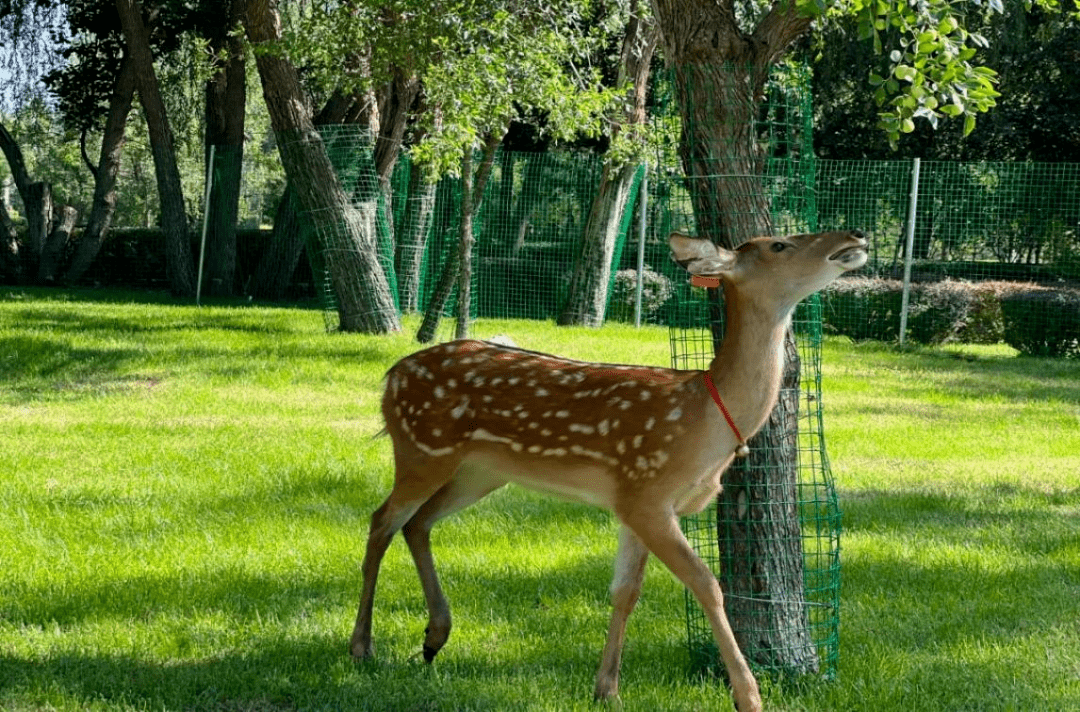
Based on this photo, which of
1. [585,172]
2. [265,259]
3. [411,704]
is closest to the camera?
[411,704]

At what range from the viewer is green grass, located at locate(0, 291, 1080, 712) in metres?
4.99

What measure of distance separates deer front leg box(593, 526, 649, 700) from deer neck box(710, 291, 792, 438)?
1.97 feet

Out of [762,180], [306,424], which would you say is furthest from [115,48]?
Result: [762,180]

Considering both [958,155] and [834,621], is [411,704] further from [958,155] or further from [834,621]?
[958,155]

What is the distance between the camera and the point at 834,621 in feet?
17.2

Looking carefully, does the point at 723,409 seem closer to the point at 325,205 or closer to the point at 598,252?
the point at 325,205

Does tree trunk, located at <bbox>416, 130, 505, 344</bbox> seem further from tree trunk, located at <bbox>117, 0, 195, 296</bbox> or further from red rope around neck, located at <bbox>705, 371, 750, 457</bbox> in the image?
red rope around neck, located at <bbox>705, 371, 750, 457</bbox>

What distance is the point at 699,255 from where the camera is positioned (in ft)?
14.9

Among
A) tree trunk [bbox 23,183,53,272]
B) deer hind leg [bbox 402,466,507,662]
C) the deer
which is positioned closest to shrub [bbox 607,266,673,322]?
tree trunk [bbox 23,183,53,272]

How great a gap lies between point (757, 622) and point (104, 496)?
14.2ft

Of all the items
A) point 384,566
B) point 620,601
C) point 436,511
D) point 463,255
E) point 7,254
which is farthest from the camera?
point 7,254

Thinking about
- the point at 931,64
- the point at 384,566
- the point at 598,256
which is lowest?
the point at 384,566

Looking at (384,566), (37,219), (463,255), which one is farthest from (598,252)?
(384,566)

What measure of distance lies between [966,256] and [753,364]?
55.2 feet
